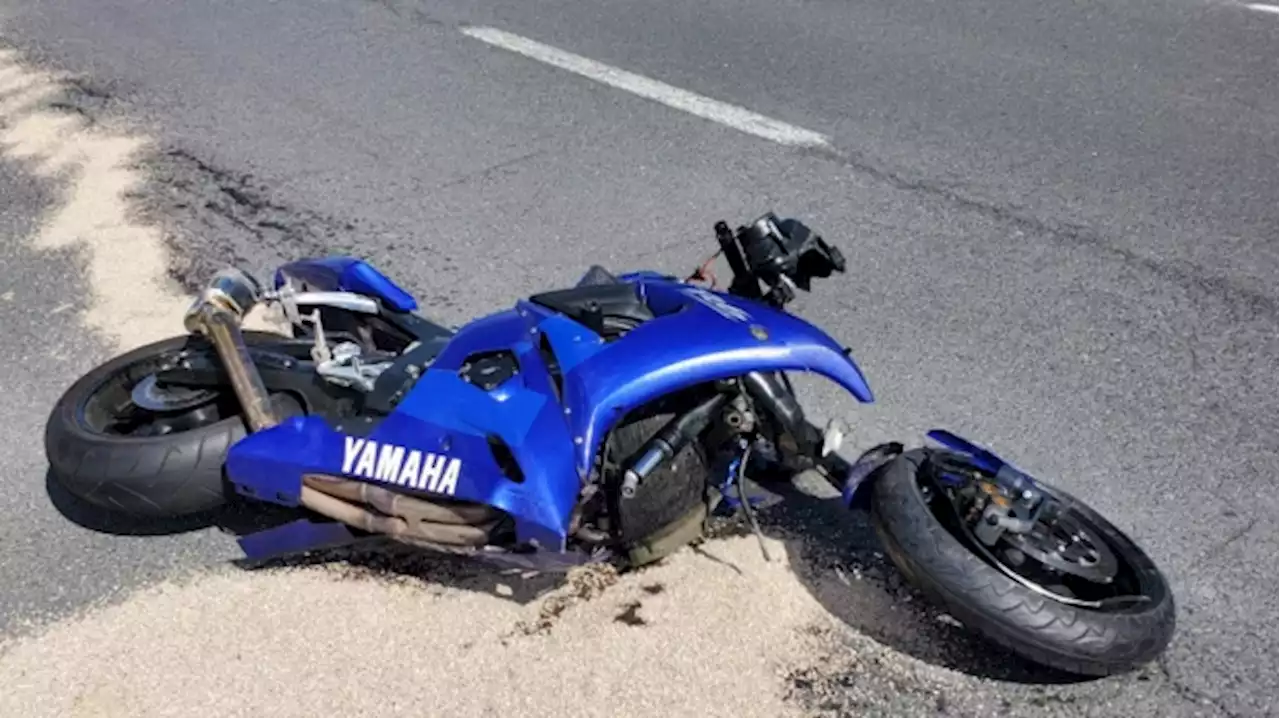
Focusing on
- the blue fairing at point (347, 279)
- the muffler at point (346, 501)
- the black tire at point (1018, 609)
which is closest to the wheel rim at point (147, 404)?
the muffler at point (346, 501)

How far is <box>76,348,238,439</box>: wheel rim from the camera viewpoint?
4.30 metres

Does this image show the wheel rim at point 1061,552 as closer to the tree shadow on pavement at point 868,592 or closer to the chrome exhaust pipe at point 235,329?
the tree shadow on pavement at point 868,592

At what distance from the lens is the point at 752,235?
12.6ft

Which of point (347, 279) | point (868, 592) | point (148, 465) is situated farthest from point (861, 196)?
point (148, 465)

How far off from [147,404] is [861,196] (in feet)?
11.3

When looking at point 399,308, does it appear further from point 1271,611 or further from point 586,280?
point 1271,611

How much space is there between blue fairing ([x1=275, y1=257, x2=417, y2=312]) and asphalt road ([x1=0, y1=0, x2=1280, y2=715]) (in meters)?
0.85

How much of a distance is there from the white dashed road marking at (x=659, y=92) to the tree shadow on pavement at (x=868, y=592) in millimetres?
3217

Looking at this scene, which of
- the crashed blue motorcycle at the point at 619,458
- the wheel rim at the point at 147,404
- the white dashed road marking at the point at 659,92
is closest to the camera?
the crashed blue motorcycle at the point at 619,458

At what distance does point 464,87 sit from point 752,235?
4462 mm

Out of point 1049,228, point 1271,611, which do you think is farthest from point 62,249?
point 1271,611

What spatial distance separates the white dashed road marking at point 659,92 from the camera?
720 cm

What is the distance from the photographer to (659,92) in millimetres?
7801

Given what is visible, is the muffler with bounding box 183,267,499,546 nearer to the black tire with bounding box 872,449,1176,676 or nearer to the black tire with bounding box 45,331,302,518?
the black tire with bounding box 45,331,302,518
